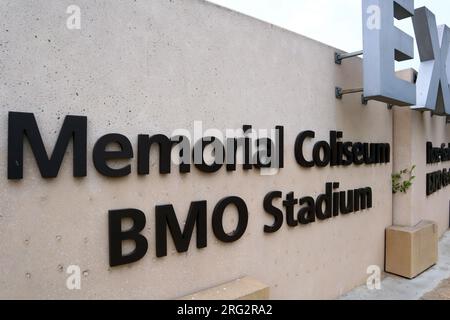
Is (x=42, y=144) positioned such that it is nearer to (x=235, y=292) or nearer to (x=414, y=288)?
(x=235, y=292)

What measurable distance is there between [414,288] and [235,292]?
3.35 metres

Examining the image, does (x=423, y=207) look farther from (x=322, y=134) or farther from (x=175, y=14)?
(x=175, y=14)

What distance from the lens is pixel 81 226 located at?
7.31 ft

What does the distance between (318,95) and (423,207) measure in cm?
380

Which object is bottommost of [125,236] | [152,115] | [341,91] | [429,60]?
[125,236]

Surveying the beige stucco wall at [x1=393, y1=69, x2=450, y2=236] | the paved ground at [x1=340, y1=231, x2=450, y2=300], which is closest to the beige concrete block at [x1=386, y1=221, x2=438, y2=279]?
the paved ground at [x1=340, y1=231, x2=450, y2=300]

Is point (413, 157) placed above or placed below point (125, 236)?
above

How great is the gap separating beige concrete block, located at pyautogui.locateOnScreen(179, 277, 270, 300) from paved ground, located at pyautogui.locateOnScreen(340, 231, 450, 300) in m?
2.09

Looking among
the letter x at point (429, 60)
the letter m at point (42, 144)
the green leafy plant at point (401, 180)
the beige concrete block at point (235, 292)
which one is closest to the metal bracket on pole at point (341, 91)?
the letter x at point (429, 60)

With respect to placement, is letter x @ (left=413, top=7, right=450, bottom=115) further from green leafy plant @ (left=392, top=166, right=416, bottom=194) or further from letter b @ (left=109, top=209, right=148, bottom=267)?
letter b @ (left=109, top=209, right=148, bottom=267)

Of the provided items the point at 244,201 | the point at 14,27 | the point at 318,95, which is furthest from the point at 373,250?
the point at 14,27

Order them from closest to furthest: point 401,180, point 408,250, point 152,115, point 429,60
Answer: point 152,115
point 408,250
point 429,60
point 401,180

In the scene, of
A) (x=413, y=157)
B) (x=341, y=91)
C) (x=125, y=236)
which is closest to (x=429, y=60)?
(x=413, y=157)

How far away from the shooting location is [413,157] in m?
5.66
